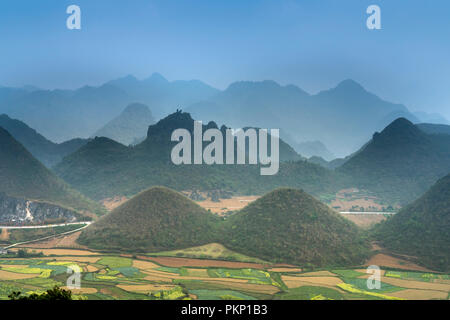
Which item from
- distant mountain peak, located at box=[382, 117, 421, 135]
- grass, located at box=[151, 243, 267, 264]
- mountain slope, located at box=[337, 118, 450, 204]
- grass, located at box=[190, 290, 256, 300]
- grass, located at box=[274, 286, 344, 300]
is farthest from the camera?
distant mountain peak, located at box=[382, 117, 421, 135]

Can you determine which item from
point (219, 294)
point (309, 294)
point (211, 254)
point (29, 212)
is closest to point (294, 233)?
point (211, 254)

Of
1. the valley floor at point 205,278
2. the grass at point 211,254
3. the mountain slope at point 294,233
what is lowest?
Result: the valley floor at point 205,278

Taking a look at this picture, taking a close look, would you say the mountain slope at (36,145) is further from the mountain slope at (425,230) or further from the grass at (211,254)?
the mountain slope at (425,230)

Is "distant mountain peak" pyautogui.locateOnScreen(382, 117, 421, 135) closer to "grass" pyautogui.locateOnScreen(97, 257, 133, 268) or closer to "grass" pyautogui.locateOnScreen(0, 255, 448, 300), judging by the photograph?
"grass" pyautogui.locateOnScreen(0, 255, 448, 300)

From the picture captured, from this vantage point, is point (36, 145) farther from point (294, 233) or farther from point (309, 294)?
point (309, 294)

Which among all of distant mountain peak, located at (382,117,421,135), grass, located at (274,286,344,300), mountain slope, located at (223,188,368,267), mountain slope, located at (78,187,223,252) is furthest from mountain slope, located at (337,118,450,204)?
grass, located at (274,286,344,300)

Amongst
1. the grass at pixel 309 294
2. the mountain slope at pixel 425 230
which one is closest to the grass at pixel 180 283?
the grass at pixel 309 294
